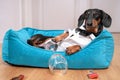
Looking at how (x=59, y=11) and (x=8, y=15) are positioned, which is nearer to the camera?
(x=8, y=15)

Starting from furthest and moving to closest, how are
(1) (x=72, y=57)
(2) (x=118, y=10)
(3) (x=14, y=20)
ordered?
(2) (x=118, y=10) → (3) (x=14, y=20) → (1) (x=72, y=57)

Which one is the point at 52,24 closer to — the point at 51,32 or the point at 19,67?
the point at 51,32

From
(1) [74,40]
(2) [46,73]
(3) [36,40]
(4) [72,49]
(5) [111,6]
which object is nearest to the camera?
(2) [46,73]

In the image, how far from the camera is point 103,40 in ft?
7.34

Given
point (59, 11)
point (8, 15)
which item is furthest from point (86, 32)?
point (59, 11)

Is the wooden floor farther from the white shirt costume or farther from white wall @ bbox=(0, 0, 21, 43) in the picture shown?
white wall @ bbox=(0, 0, 21, 43)

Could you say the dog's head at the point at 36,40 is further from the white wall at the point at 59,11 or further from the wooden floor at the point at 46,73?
the white wall at the point at 59,11

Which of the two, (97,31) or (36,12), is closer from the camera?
(97,31)

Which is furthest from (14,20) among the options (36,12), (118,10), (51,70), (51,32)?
(51,70)

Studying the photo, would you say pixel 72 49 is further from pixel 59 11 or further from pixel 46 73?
pixel 59 11

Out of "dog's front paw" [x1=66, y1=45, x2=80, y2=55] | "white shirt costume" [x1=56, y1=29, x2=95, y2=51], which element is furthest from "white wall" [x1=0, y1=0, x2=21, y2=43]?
"dog's front paw" [x1=66, y1=45, x2=80, y2=55]

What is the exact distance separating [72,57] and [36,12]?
8.75 feet

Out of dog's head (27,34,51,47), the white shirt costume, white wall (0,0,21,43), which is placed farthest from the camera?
white wall (0,0,21,43)

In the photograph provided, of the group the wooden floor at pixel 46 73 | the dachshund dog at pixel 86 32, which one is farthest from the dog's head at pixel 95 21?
the wooden floor at pixel 46 73
